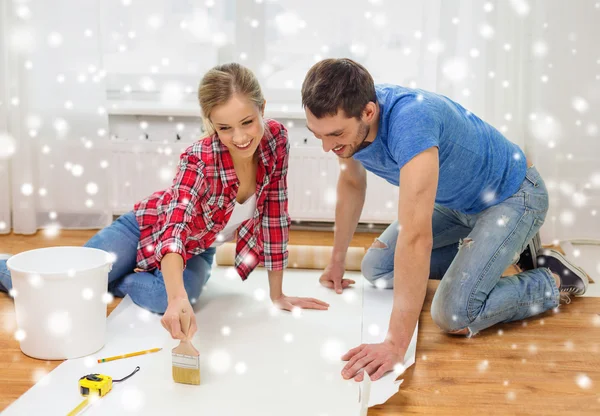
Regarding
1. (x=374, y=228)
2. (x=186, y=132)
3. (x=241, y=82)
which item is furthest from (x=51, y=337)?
(x=374, y=228)

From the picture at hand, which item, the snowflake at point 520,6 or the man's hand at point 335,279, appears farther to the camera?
the snowflake at point 520,6

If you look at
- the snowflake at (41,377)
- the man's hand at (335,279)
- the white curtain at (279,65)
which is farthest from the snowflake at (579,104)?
the snowflake at (41,377)

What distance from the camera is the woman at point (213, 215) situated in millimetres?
1657

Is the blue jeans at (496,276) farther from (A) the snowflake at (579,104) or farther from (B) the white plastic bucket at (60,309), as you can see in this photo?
(A) the snowflake at (579,104)

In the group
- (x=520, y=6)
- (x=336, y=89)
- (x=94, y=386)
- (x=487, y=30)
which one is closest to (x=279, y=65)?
(x=487, y=30)

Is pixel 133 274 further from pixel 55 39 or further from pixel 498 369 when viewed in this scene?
pixel 55 39

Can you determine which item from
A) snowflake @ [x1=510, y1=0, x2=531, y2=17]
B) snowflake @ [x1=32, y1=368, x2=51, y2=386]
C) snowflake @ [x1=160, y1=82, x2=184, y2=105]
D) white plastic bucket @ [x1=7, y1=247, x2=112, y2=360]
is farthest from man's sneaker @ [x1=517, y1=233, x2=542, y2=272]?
snowflake @ [x1=160, y1=82, x2=184, y2=105]

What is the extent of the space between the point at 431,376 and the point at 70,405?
0.83m

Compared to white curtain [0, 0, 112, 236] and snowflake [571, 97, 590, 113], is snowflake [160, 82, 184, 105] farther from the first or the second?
snowflake [571, 97, 590, 113]

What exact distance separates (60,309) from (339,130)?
31.5 inches

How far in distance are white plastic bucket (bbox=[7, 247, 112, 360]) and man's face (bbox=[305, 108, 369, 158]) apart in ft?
2.07

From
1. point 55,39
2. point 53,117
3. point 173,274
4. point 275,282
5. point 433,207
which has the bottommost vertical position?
point 275,282

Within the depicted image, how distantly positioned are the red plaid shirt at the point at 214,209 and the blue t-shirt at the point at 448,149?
27 centimetres

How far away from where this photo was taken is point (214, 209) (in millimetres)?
1833
